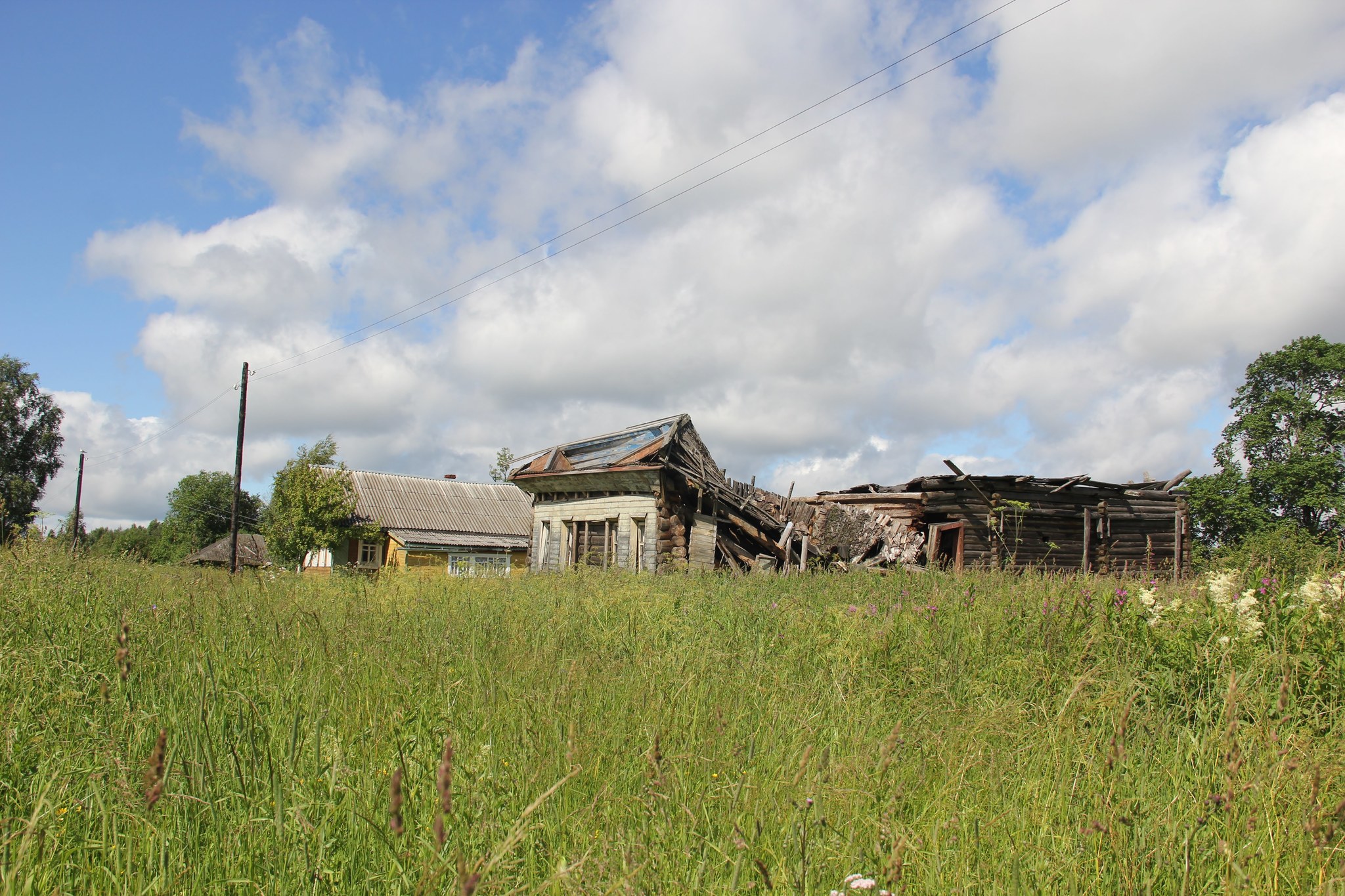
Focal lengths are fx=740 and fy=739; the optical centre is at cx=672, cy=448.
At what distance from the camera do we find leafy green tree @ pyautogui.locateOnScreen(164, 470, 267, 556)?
66125 millimetres

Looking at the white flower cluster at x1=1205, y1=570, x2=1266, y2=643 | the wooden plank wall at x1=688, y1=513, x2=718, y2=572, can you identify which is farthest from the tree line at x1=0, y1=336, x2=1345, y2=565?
the white flower cluster at x1=1205, y1=570, x2=1266, y2=643

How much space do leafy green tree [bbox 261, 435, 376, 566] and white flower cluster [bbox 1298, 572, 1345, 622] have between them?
34.6m

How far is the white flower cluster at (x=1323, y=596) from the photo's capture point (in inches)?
177

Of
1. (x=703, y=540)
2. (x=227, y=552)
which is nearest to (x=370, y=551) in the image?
(x=227, y=552)

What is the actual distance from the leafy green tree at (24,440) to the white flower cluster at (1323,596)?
51030 mm

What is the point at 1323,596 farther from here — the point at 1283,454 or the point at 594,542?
the point at 1283,454

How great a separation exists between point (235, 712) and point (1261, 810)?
4.16 metres

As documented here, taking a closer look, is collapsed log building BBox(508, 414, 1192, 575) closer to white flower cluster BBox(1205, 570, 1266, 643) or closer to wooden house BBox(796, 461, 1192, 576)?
wooden house BBox(796, 461, 1192, 576)

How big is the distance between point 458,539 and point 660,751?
116ft

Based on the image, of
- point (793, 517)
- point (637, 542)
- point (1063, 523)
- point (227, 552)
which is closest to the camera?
point (637, 542)

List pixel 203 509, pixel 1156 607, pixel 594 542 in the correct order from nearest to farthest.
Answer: pixel 1156 607 → pixel 594 542 → pixel 203 509

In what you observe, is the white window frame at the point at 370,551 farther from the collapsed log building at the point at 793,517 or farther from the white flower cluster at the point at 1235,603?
the white flower cluster at the point at 1235,603

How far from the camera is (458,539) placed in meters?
35.5

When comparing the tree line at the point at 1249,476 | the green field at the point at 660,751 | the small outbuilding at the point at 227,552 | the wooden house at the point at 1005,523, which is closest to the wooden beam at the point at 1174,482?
the wooden house at the point at 1005,523
